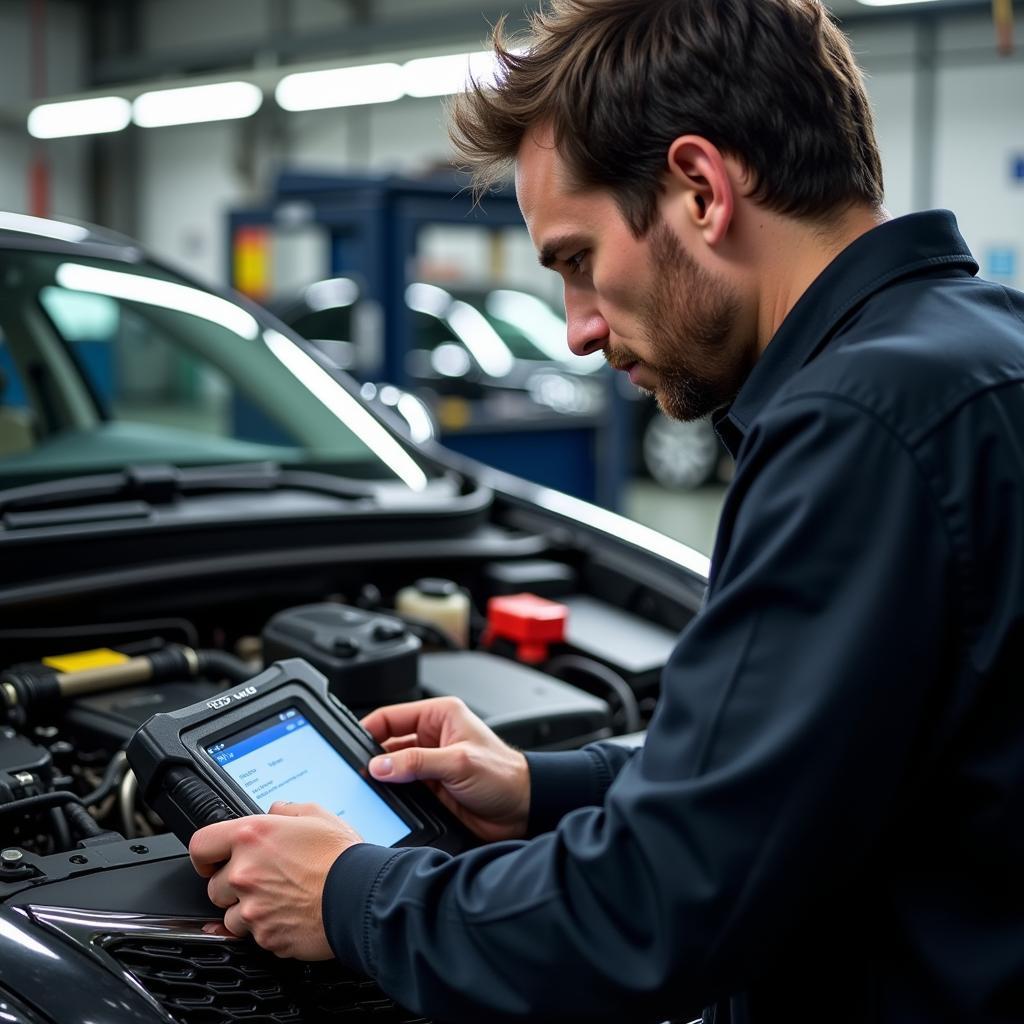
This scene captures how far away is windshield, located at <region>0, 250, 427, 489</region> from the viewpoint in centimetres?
214

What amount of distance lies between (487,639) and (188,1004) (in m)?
0.98

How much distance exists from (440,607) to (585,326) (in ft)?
2.87

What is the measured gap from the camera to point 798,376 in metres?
0.88

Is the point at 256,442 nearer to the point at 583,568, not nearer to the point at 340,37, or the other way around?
the point at 583,568

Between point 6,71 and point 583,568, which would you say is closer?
point 583,568

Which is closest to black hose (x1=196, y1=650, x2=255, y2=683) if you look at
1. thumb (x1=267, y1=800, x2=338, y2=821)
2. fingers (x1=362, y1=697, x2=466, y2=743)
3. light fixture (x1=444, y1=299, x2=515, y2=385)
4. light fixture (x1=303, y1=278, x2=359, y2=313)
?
fingers (x1=362, y1=697, x2=466, y2=743)

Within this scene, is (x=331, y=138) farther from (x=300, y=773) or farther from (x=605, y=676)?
(x=300, y=773)

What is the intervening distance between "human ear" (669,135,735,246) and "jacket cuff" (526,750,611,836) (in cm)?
57

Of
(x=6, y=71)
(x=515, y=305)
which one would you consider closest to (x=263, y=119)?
(x=6, y=71)

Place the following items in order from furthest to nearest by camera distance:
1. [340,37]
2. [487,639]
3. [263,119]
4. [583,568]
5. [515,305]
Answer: [263,119], [340,37], [515,305], [583,568], [487,639]

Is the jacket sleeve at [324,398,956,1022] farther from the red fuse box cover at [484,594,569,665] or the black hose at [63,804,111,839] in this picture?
the red fuse box cover at [484,594,569,665]

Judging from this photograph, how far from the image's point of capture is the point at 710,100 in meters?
0.95

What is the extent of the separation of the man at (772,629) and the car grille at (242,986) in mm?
43

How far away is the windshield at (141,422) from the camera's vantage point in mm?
2141
